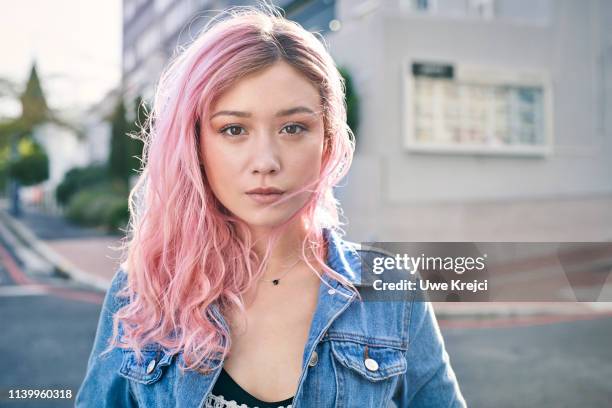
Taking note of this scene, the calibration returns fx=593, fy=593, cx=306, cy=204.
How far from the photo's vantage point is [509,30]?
1.92 m

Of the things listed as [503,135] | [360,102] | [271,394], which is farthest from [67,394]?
[503,135]

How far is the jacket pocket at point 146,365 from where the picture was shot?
0.95 m

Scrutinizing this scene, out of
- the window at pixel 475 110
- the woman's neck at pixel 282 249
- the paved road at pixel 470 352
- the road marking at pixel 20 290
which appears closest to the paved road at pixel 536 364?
the paved road at pixel 470 352

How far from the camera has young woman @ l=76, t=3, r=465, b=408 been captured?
0.90m

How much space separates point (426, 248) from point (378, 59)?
3.58ft

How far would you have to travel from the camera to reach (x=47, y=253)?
2383 millimetres

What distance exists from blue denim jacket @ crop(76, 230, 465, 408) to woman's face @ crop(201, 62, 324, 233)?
191 millimetres

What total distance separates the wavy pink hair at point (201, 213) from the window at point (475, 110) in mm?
856

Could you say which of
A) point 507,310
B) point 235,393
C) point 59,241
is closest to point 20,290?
point 59,241

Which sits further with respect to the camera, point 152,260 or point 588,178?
point 588,178

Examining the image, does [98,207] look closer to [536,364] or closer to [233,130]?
[233,130]

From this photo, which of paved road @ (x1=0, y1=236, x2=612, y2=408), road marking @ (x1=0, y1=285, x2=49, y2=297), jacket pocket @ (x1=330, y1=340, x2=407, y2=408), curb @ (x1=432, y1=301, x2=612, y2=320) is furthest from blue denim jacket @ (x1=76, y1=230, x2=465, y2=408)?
curb @ (x1=432, y1=301, x2=612, y2=320)

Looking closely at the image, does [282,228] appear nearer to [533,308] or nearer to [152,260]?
[152,260]

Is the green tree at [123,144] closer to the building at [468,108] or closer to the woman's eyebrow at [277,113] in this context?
the building at [468,108]
